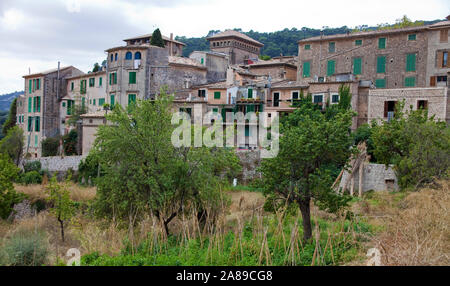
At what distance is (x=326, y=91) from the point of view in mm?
32125

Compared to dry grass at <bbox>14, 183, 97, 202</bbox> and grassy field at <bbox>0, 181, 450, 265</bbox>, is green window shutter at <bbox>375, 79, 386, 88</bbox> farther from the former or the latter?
dry grass at <bbox>14, 183, 97, 202</bbox>

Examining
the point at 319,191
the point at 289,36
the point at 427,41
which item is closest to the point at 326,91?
the point at 427,41

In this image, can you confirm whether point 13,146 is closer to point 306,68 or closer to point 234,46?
point 306,68

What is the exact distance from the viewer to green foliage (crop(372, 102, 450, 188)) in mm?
17531

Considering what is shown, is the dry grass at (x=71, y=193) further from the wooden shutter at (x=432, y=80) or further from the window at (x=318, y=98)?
the wooden shutter at (x=432, y=80)

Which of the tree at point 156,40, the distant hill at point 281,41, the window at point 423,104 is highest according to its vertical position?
the distant hill at point 281,41

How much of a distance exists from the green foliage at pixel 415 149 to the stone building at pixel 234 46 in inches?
1471

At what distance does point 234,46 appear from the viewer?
57.6m

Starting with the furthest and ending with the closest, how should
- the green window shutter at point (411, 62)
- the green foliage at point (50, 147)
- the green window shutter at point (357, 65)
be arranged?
the green foliage at point (50, 147) < the green window shutter at point (357, 65) < the green window shutter at point (411, 62)

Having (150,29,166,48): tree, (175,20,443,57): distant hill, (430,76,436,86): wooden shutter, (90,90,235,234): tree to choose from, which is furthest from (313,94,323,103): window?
(175,20,443,57): distant hill

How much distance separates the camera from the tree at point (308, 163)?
A: 38.5 ft

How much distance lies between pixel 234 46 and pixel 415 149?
42387 mm

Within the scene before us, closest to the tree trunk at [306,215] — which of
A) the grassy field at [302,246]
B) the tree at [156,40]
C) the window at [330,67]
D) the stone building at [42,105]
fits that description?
the grassy field at [302,246]
